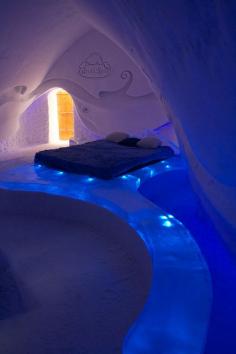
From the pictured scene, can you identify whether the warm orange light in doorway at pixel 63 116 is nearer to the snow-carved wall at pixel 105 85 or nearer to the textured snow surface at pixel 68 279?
the snow-carved wall at pixel 105 85

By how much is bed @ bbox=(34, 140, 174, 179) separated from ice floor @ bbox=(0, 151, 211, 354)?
0.14 meters

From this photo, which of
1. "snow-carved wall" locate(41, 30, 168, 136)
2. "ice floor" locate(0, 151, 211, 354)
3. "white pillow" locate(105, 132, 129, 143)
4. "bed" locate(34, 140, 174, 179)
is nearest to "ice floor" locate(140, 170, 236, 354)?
"bed" locate(34, 140, 174, 179)

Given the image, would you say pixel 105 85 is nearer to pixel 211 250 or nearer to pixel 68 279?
pixel 211 250

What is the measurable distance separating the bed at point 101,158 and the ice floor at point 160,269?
14 cm

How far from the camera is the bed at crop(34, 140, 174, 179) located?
3094mm

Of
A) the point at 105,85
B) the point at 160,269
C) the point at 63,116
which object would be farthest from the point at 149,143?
the point at 63,116

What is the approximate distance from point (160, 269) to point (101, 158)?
2.07 meters

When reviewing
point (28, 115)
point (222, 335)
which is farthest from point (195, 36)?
point (28, 115)

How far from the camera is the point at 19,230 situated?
8.81 feet

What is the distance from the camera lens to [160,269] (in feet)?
4.74

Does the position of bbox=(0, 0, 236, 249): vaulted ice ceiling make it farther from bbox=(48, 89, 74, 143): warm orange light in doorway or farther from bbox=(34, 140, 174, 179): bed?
bbox=(48, 89, 74, 143): warm orange light in doorway

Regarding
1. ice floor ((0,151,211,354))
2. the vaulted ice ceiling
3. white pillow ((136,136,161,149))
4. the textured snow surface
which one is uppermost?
the vaulted ice ceiling

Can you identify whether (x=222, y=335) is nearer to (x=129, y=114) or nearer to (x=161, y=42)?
(x=161, y=42)

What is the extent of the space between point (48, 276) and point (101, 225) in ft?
2.20
